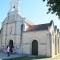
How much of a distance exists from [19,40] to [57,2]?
19.9 m

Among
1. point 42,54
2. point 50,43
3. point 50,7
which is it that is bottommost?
point 42,54

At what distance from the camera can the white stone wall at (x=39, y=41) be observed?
28058mm

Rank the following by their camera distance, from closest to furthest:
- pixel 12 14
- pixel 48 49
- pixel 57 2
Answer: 1. pixel 57 2
2. pixel 48 49
3. pixel 12 14

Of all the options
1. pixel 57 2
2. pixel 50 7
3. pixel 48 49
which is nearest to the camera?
Answer: pixel 57 2

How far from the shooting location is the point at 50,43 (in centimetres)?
2767

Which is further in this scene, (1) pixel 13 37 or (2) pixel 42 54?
(1) pixel 13 37

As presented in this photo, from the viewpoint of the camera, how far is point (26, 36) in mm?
31188

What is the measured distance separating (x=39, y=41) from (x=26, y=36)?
366 cm

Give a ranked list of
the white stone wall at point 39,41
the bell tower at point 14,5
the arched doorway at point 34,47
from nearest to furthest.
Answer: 1. the white stone wall at point 39,41
2. the arched doorway at point 34,47
3. the bell tower at point 14,5

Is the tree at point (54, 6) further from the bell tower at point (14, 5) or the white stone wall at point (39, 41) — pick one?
the bell tower at point (14, 5)

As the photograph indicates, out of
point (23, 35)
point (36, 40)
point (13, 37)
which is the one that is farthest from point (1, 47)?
point (36, 40)

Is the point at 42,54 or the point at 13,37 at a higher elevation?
the point at 13,37

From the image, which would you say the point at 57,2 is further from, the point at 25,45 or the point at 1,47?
the point at 1,47

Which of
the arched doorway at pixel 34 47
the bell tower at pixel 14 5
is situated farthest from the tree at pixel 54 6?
the bell tower at pixel 14 5
